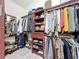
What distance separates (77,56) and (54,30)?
2.50 feet

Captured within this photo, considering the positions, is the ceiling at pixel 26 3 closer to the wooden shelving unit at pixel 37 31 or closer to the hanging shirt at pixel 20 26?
the hanging shirt at pixel 20 26

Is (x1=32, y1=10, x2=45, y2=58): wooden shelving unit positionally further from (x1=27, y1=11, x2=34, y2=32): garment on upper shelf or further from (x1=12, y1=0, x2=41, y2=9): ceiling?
(x1=12, y1=0, x2=41, y2=9): ceiling

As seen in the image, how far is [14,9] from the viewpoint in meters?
4.84

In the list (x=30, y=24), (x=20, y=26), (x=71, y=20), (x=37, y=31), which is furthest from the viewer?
(x=20, y=26)

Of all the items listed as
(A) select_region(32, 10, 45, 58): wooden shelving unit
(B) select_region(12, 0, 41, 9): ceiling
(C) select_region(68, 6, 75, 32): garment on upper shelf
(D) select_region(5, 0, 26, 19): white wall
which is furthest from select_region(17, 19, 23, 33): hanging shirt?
(C) select_region(68, 6, 75, 32): garment on upper shelf

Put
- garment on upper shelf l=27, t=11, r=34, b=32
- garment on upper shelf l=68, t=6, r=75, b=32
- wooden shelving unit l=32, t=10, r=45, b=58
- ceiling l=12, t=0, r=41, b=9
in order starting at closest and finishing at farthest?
garment on upper shelf l=68, t=6, r=75, b=32 < wooden shelving unit l=32, t=10, r=45, b=58 < garment on upper shelf l=27, t=11, r=34, b=32 < ceiling l=12, t=0, r=41, b=9

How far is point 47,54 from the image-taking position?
8.74 feet

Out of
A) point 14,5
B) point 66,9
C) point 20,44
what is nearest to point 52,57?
point 66,9

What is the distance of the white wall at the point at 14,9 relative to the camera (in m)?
4.69

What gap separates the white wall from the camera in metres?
4.69

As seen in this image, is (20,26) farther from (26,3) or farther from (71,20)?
(71,20)

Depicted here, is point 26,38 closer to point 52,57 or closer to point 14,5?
point 14,5

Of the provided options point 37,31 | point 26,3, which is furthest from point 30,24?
point 26,3

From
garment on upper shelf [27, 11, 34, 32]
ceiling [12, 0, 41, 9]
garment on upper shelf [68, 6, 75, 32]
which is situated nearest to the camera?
garment on upper shelf [68, 6, 75, 32]
